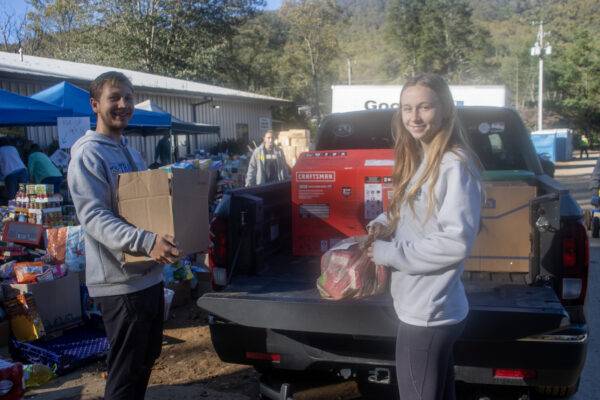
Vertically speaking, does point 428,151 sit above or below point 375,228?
above

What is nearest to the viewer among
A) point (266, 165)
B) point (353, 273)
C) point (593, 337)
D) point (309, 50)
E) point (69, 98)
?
point (353, 273)

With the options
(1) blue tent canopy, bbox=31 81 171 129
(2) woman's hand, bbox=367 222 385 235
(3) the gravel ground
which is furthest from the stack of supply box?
(2) woman's hand, bbox=367 222 385 235

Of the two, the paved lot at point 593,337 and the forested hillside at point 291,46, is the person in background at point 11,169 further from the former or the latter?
the forested hillside at point 291,46

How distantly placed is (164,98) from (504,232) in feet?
58.7

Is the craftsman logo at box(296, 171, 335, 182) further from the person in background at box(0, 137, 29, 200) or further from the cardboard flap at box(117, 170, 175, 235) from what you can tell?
the person in background at box(0, 137, 29, 200)

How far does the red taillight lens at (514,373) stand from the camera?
3.12 metres

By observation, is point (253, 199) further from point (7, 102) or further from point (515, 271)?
point (7, 102)

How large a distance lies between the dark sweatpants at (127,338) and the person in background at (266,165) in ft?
26.4

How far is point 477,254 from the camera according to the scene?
3.72 metres

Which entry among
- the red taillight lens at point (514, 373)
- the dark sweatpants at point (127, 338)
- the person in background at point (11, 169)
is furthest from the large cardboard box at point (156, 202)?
the person in background at point (11, 169)

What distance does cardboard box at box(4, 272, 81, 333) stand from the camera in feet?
17.4

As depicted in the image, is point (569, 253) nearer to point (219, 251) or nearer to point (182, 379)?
point (219, 251)

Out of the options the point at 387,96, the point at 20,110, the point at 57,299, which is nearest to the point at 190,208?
the point at 57,299

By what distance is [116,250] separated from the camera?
8.73 ft
